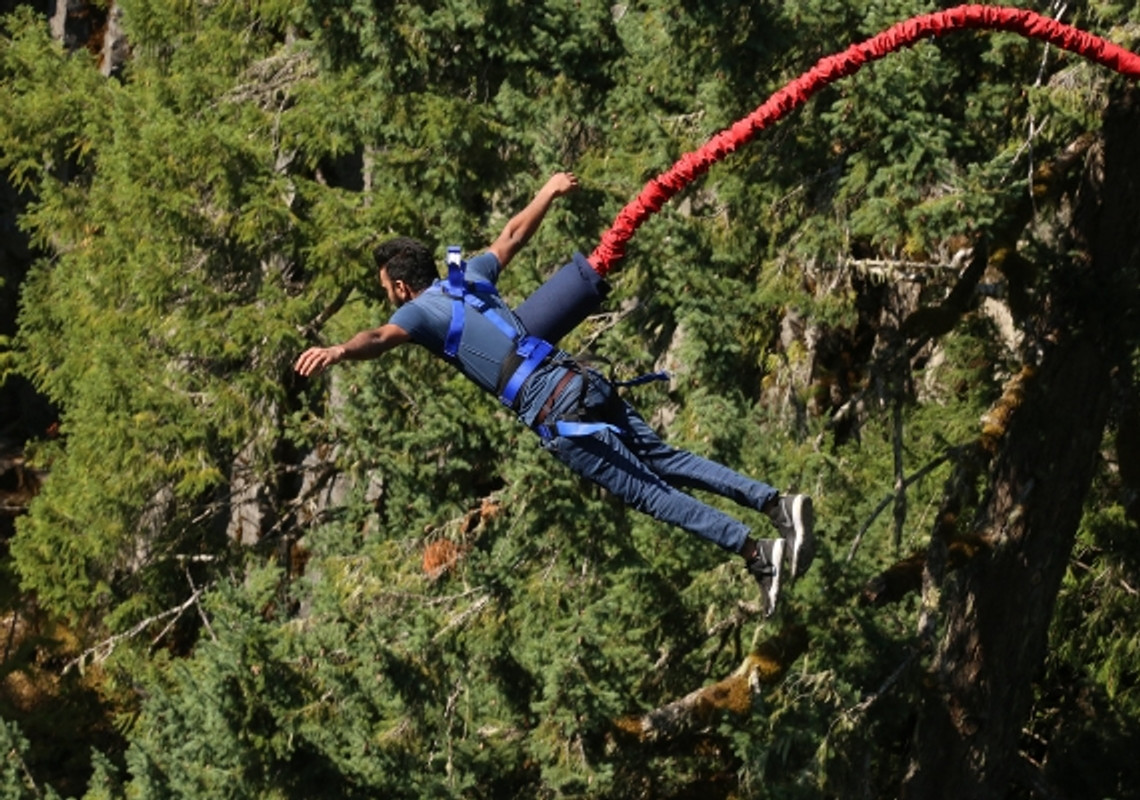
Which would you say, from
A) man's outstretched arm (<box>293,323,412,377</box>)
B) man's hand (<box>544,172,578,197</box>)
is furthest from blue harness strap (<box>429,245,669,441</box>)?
man's hand (<box>544,172,578,197</box>)

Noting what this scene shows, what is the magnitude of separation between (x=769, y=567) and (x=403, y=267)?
1.81m

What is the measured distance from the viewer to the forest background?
361 inches

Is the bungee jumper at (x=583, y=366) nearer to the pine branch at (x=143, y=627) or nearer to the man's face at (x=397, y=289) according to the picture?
the man's face at (x=397, y=289)

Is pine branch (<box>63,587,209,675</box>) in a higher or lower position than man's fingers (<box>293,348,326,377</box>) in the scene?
lower

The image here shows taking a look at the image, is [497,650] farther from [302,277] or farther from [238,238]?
[302,277]

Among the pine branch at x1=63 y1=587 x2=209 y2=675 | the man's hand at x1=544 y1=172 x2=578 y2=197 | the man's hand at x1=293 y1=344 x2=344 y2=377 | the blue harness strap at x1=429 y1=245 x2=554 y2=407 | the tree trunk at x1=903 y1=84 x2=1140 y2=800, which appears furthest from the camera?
the pine branch at x1=63 y1=587 x2=209 y2=675

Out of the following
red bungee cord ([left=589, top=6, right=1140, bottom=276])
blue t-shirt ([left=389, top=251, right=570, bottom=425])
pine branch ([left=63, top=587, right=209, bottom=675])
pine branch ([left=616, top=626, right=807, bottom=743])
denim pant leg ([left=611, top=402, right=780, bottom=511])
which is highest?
red bungee cord ([left=589, top=6, right=1140, bottom=276])

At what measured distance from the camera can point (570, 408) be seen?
657cm

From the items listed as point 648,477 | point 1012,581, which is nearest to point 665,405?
point 1012,581

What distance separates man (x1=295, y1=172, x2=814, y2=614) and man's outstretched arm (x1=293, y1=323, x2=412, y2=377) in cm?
25

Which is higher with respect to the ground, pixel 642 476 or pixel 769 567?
pixel 642 476

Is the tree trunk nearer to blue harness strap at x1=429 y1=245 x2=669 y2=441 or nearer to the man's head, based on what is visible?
blue harness strap at x1=429 y1=245 x2=669 y2=441

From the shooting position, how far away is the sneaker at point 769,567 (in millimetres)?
6418

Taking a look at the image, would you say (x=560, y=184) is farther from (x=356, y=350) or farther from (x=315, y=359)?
(x=315, y=359)
